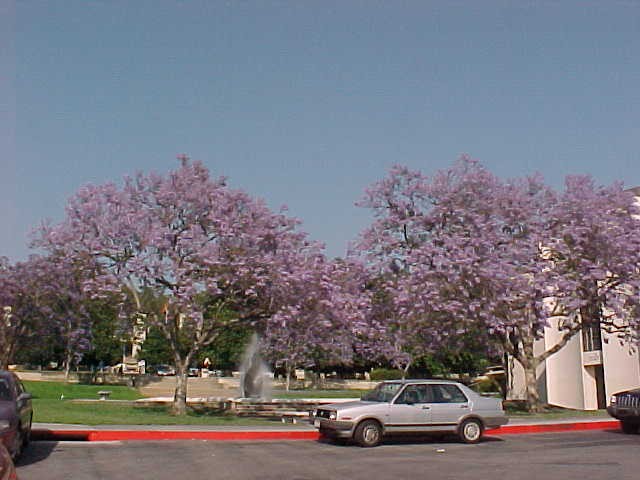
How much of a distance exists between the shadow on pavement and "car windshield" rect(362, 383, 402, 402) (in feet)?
23.3

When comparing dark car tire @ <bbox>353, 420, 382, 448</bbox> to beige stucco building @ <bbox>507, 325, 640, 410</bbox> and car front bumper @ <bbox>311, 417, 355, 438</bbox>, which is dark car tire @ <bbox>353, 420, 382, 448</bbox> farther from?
beige stucco building @ <bbox>507, 325, 640, 410</bbox>

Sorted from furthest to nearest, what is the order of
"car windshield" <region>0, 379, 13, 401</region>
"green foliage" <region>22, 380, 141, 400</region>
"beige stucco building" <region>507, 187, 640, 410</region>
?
"green foliage" <region>22, 380, 141, 400</region> < "beige stucco building" <region>507, 187, 640, 410</region> < "car windshield" <region>0, 379, 13, 401</region>

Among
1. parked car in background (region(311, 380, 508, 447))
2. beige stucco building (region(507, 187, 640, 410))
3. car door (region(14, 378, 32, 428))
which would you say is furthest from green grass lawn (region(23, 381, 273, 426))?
beige stucco building (region(507, 187, 640, 410))

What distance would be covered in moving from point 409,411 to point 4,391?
8.68 meters

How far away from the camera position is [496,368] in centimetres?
7150

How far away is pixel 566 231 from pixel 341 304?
7878mm

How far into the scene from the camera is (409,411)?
58.5ft

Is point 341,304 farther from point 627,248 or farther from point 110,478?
point 110,478

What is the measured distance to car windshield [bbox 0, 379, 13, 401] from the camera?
13766mm

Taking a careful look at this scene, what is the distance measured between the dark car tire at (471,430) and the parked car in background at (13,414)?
31.1 ft

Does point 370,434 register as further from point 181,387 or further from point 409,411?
point 181,387

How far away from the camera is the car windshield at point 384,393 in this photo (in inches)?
712

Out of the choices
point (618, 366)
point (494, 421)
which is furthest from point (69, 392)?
point (494, 421)

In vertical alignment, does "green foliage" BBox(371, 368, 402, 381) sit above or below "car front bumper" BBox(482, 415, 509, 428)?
above
